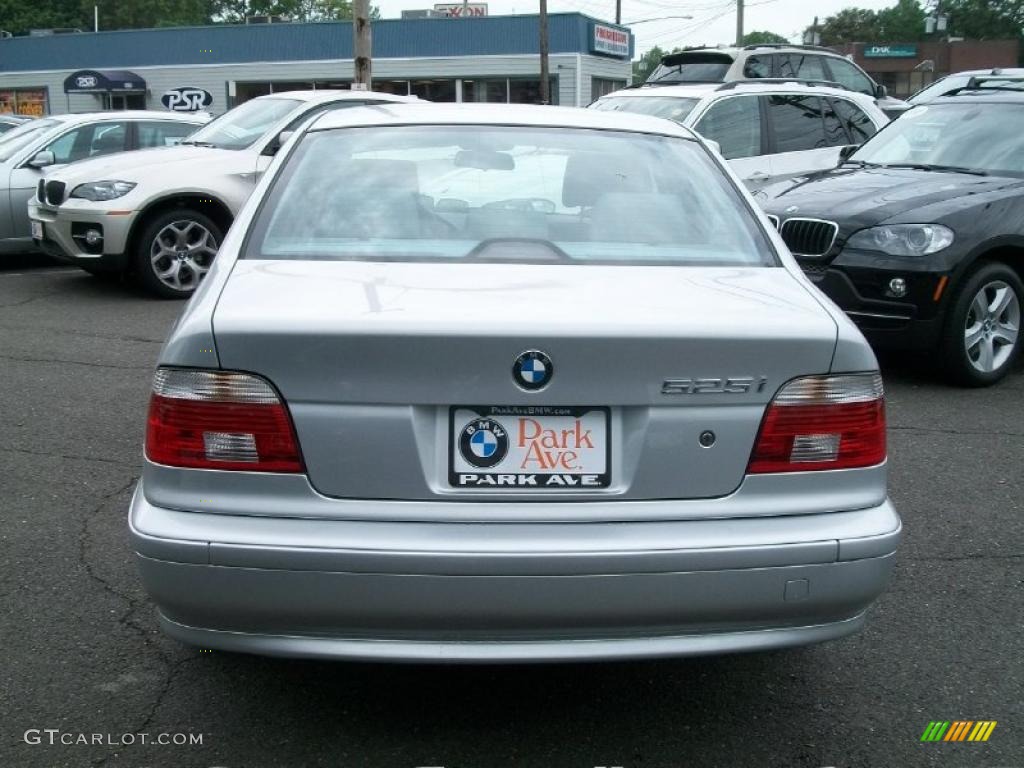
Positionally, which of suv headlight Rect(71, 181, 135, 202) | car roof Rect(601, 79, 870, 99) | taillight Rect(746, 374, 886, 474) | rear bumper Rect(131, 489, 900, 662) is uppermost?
car roof Rect(601, 79, 870, 99)

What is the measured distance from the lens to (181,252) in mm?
9453

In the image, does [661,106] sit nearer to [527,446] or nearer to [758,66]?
[758,66]

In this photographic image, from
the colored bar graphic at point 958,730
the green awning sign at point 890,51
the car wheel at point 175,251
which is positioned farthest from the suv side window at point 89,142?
the green awning sign at point 890,51

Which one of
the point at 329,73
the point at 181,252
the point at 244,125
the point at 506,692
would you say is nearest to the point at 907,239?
the point at 506,692

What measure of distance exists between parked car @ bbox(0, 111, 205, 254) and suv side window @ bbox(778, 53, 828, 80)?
7.16 metres

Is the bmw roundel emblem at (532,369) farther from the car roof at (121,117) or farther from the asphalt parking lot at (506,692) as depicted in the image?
the car roof at (121,117)

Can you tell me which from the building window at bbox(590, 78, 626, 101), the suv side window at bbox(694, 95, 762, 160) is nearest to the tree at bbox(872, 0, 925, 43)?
the building window at bbox(590, 78, 626, 101)

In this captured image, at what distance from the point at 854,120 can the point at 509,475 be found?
976 centimetres

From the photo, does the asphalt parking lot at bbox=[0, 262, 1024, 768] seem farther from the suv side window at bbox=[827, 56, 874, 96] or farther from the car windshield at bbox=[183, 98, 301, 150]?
the suv side window at bbox=[827, 56, 874, 96]

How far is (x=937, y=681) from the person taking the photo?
10.6 ft

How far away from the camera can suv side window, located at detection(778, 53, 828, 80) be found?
1401 centimetres

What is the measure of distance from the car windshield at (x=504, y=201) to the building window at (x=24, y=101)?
46.6m

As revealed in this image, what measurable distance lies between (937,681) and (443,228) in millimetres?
1934

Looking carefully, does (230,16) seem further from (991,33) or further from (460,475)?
(460,475)
